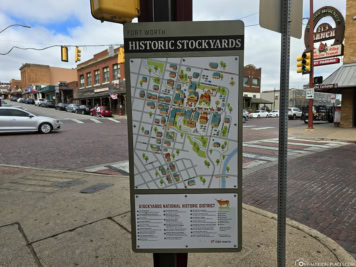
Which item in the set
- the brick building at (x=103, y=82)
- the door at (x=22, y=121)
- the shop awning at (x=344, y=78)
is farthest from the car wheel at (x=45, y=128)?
the brick building at (x=103, y=82)

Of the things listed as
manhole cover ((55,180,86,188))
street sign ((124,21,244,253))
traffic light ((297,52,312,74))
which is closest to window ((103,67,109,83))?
traffic light ((297,52,312,74))

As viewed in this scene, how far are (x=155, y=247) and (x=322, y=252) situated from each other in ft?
6.84

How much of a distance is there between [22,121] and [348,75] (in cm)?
2078

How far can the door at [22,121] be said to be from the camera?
14.2 m

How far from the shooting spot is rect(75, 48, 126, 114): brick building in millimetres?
36072

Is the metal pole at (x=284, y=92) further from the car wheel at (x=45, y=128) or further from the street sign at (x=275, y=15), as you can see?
the car wheel at (x=45, y=128)

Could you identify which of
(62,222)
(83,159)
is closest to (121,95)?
(83,159)

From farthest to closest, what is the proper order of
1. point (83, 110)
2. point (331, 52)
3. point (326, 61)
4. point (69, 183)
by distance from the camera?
point (83, 110) → point (326, 61) → point (331, 52) → point (69, 183)

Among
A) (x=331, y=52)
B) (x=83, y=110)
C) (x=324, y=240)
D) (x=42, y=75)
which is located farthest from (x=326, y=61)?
(x=42, y=75)

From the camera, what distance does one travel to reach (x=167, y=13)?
2.01 meters

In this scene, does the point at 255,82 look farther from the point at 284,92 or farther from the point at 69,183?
the point at 284,92

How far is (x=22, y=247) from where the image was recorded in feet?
9.77

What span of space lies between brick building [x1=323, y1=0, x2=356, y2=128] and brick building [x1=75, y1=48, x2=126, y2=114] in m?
25.2

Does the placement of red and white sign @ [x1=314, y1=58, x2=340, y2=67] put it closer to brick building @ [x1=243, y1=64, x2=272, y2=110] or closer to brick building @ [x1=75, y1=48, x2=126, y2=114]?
brick building @ [x1=75, y1=48, x2=126, y2=114]
